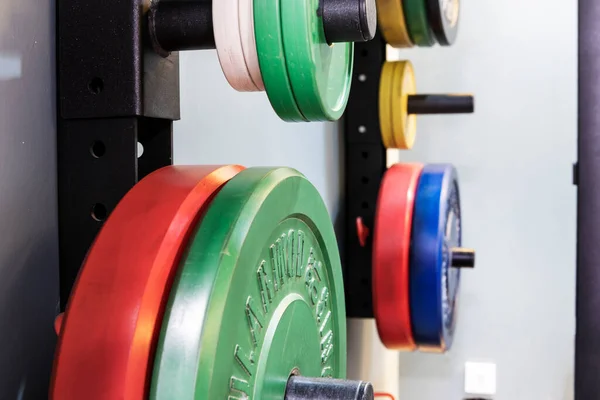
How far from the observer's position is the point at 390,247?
3.30 feet

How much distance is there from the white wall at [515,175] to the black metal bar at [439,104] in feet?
1.91

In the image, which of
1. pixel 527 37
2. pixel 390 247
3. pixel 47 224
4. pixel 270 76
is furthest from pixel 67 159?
pixel 527 37

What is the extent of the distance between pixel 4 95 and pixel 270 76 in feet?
0.53

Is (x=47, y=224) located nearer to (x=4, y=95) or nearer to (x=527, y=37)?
(x=4, y=95)

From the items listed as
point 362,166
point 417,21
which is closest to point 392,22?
point 417,21

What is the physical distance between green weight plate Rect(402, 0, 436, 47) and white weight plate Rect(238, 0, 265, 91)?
0.65 m

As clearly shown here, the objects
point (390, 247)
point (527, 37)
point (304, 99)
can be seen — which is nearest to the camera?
point (304, 99)

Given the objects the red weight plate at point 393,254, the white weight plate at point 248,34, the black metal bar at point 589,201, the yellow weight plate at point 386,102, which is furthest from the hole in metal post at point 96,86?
the black metal bar at point 589,201

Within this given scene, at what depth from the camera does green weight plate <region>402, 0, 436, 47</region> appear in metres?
1.02

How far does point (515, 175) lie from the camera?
1.77 m

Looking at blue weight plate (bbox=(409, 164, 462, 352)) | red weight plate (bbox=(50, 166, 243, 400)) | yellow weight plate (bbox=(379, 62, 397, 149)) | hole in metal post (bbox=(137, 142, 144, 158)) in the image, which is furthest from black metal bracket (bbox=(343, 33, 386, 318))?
red weight plate (bbox=(50, 166, 243, 400))

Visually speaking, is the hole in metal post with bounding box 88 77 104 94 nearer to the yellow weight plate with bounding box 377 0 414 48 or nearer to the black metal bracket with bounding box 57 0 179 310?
the black metal bracket with bounding box 57 0 179 310

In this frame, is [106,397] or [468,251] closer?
[106,397]

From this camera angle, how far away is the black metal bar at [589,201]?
5.50ft
